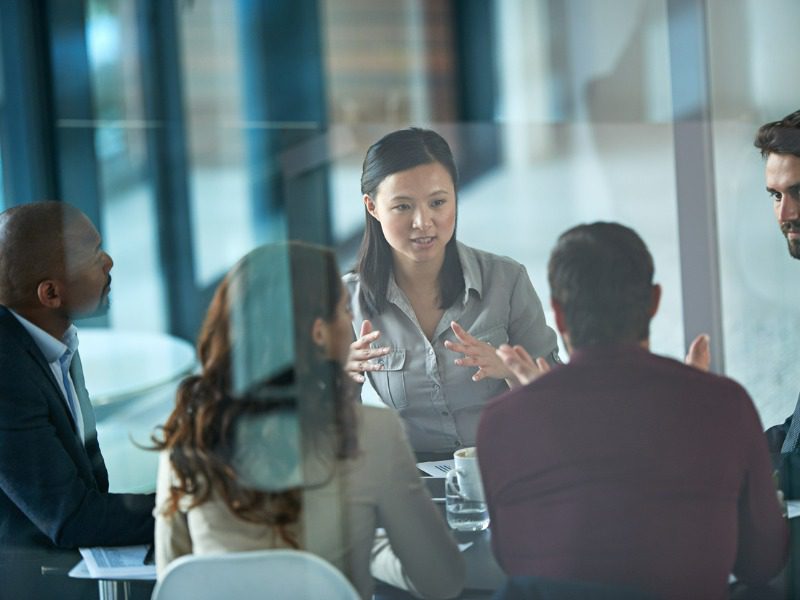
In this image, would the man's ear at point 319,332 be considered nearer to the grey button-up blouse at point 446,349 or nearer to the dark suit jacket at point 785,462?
the grey button-up blouse at point 446,349

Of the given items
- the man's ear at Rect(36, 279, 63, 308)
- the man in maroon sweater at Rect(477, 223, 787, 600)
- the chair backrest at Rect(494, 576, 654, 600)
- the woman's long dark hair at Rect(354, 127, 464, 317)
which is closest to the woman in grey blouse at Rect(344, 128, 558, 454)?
the woman's long dark hair at Rect(354, 127, 464, 317)

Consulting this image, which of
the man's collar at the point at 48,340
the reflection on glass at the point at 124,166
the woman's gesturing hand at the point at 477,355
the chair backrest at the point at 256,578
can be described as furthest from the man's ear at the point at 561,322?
the man's collar at the point at 48,340

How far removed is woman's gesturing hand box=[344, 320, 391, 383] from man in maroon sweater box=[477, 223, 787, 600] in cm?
29

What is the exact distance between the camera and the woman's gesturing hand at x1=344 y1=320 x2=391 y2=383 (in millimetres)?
1932

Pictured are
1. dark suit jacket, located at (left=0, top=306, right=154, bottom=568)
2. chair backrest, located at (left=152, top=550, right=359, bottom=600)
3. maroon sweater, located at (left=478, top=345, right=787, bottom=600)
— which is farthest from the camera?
dark suit jacket, located at (left=0, top=306, right=154, bottom=568)

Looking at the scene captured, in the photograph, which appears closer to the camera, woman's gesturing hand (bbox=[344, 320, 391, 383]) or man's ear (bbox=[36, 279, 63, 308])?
woman's gesturing hand (bbox=[344, 320, 391, 383])

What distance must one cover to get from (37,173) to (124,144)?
250mm

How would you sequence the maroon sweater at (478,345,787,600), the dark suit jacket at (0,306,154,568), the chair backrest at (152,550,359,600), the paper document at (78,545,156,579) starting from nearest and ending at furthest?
the maroon sweater at (478,345,787,600)
the chair backrest at (152,550,359,600)
the paper document at (78,545,156,579)
the dark suit jacket at (0,306,154,568)

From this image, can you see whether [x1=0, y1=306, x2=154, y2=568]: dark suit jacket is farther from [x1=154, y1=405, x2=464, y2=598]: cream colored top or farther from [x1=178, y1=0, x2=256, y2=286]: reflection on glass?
[x1=178, y1=0, x2=256, y2=286]: reflection on glass

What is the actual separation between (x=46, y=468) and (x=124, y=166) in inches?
26.3

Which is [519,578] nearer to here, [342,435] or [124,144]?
[342,435]

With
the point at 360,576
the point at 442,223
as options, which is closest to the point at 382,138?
the point at 442,223

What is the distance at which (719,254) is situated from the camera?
178 cm

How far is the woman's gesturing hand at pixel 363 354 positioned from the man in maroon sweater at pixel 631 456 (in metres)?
0.29
